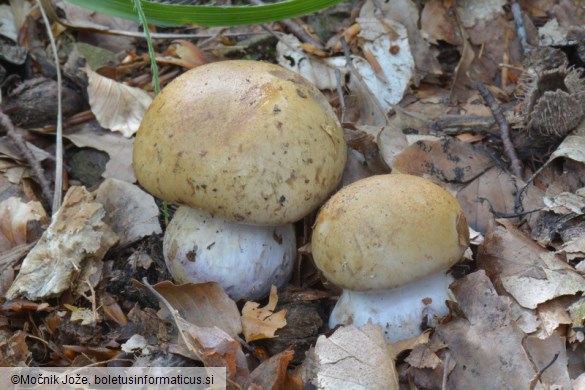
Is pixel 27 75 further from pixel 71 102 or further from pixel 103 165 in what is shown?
pixel 103 165

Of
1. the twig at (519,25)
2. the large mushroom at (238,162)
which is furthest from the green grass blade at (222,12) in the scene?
the twig at (519,25)

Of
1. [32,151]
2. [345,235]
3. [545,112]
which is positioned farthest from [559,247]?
[32,151]


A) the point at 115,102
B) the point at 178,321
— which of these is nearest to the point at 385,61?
the point at 115,102

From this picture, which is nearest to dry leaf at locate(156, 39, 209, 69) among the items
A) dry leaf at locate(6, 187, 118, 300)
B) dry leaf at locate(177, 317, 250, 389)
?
dry leaf at locate(6, 187, 118, 300)

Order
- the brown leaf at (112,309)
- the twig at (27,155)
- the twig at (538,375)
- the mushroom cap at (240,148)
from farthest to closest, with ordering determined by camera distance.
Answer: the twig at (27,155) < the brown leaf at (112,309) < the mushroom cap at (240,148) < the twig at (538,375)

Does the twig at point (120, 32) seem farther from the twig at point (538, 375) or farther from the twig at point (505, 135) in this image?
the twig at point (538, 375)

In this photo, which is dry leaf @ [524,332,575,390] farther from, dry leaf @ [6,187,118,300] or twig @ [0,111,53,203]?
twig @ [0,111,53,203]
